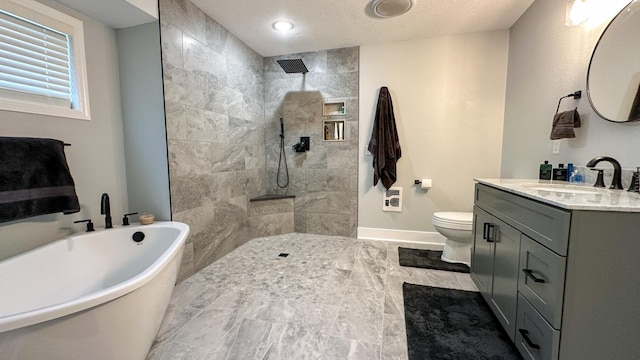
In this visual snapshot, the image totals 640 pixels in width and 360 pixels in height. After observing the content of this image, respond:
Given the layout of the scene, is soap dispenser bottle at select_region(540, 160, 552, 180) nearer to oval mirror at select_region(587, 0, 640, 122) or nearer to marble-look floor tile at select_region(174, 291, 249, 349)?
oval mirror at select_region(587, 0, 640, 122)

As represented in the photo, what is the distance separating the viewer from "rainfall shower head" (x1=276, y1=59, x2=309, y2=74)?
2.97 metres

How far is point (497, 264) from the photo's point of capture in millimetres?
1546

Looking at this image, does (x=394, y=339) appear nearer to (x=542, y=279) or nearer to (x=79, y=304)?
(x=542, y=279)

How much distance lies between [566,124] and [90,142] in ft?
11.2

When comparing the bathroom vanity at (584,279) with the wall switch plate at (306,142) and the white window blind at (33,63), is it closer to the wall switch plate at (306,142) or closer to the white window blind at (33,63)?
the wall switch plate at (306,142)

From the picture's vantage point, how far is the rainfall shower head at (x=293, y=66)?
297 centimetres

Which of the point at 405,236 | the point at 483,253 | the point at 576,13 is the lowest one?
the point at 405,236

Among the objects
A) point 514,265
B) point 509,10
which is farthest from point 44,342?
point 509,10

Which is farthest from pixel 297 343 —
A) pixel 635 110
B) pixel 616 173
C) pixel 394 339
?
pixel 635 110

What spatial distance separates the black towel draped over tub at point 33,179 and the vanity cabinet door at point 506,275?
8.75 feet

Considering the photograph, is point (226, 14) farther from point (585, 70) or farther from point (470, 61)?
point (585, 70)

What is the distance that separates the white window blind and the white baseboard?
10.2ft

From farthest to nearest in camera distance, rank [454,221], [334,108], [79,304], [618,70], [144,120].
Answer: [334,108] → [454,221] → [144,120] → [618,70] → [79,304]

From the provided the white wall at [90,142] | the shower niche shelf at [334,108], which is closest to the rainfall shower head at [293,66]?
the shower niche shelf at [334,108]
